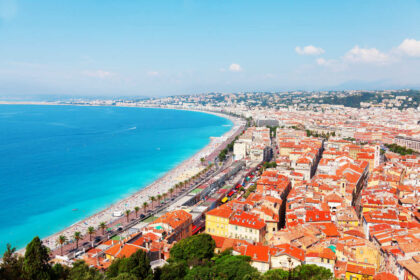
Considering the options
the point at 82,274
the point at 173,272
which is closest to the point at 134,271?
the point at 173,272

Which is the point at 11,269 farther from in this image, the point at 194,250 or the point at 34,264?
the point at 194,250

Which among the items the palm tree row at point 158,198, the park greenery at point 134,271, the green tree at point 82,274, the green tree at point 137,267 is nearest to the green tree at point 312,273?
the park greenery at point 134,271

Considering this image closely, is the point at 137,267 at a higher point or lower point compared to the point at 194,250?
higher

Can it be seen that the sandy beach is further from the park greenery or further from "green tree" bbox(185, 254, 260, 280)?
"green tree" bbox(185, 254, 260, 280)

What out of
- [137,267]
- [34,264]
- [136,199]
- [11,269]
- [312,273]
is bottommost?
[136,199]

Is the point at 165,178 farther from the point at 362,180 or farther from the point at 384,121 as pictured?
the point at 384,121

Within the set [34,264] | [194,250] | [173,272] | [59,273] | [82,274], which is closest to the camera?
[34,264]
